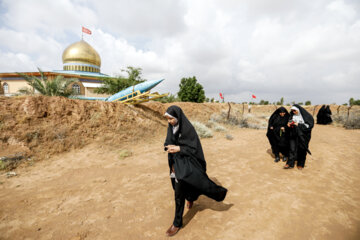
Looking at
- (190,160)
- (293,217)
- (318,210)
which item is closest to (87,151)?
(190,160)

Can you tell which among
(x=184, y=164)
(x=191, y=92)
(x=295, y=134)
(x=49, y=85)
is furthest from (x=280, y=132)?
(x=191, y=92)

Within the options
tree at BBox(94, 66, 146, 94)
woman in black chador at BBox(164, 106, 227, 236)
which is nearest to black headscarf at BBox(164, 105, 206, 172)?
woman in black chador at BBox(164, 106, 227, 236)

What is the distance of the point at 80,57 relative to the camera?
2875cm

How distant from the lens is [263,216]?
271 centimetres

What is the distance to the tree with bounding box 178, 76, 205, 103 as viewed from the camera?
3058 centimetres

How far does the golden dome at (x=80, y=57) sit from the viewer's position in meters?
28.8

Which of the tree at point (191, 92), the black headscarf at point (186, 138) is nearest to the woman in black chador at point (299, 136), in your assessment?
the black headscarf at point (186, 138)

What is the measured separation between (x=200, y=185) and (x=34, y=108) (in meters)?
7.68

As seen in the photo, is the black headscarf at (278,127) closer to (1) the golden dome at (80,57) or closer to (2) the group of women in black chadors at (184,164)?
(2) the group of women in black chadors at (184,164)

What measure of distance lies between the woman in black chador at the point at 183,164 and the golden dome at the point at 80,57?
32.8 meters

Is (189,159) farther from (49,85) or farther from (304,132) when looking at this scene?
(49,85)

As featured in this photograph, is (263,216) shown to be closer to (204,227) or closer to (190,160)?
(204,227)

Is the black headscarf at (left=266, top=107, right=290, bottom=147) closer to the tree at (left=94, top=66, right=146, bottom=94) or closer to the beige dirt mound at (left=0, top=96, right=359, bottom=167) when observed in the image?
the beige dirt mound at (left=0, top=96, right=359, bottom=167)

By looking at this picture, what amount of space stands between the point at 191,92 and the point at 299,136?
2648 cm
